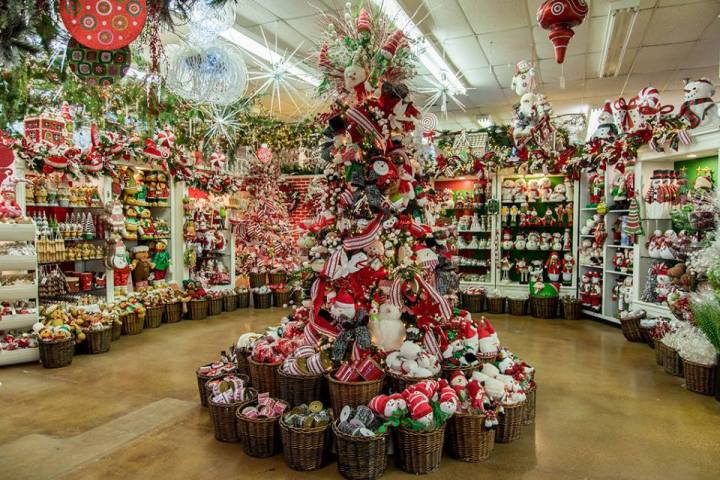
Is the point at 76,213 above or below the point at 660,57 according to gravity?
below

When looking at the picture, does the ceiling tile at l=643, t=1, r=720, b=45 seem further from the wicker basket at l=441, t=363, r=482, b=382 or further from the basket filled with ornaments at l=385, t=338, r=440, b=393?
the basket filled with ornaments at l=385, t=338, r=440, b=393

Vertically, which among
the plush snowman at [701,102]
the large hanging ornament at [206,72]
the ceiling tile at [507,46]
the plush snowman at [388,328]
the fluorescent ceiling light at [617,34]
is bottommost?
the plush snowman at [388,328]

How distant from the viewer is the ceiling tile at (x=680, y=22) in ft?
17.9

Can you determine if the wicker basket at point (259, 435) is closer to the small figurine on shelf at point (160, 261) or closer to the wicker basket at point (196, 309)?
the wicker basket at point (196, 309)

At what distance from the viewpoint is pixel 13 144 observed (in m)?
5.10

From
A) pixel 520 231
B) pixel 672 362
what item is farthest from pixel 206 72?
pixel 520 231

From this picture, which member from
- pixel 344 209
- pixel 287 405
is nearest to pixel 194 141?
pixel 344 209

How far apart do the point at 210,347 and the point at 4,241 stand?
239 centimetres

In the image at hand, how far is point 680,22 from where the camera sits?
19.2ft

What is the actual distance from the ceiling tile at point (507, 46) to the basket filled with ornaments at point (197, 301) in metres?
5.34

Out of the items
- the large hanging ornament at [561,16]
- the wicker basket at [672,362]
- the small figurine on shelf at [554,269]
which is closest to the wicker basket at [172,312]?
A: the small figurine on shelf at [554,269]

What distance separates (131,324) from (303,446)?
4.31 m

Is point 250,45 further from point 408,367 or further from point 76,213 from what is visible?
point 408,367

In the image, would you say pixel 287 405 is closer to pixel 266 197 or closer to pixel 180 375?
pixel 180 375
